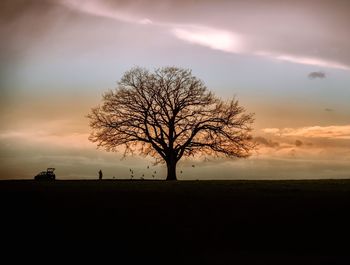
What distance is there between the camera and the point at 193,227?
60.0 ft

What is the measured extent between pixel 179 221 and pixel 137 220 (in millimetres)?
1537

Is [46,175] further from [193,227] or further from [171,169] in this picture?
[193,227]

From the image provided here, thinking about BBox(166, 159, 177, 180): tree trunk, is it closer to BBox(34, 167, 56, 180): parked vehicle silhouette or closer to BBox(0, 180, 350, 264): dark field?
BBox(34, 167, 56, 180): parked vehicle silhouette

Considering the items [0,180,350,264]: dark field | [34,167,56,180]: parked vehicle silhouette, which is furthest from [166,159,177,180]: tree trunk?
[0,180,350,264]: dark field

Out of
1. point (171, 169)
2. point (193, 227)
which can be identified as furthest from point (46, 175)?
point (193, 227)

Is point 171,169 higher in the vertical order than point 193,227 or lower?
higher

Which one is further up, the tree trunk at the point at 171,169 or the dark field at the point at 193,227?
the tree trunk at the point at 171,169

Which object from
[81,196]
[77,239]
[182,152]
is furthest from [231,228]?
[182,152]

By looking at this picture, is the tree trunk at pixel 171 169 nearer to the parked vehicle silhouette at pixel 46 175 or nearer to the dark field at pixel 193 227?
the parked vehicle silhouette at pixel 46 175

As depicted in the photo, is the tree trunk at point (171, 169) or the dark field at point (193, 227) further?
the tree trunk at point (171, 169)

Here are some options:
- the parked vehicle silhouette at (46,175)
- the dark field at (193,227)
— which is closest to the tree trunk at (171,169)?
the parked vehicle silhouette at (46,175)

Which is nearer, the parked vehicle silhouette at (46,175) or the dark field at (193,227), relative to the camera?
the dark field at (193,227)

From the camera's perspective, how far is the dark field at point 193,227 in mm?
15727

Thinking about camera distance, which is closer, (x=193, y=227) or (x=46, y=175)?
(x=193, y=227)
